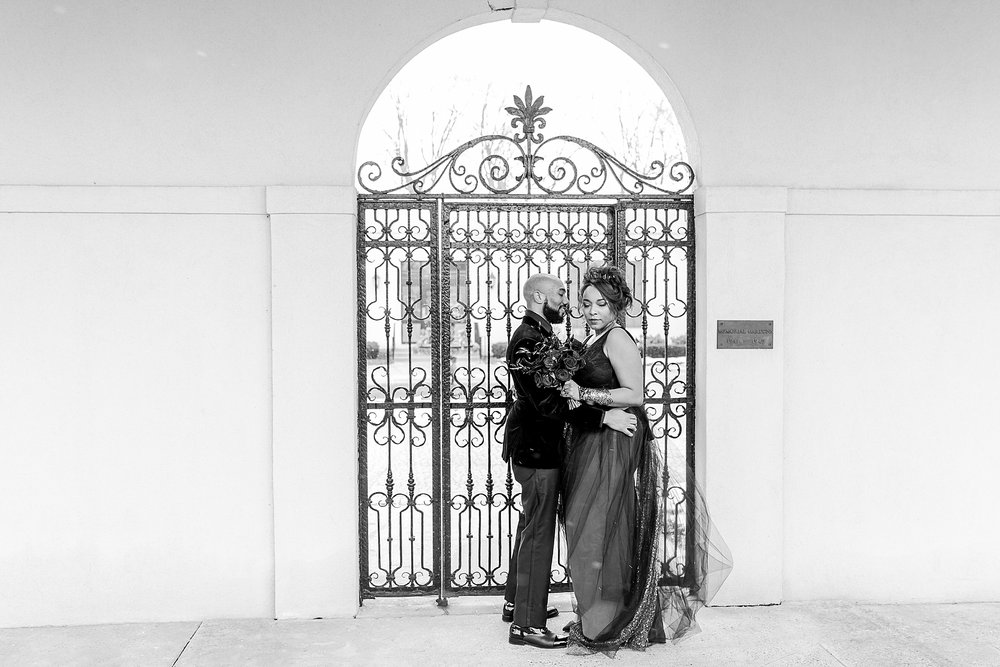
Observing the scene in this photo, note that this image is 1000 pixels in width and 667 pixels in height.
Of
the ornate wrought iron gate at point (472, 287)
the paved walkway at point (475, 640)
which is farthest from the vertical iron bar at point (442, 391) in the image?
the paved walkway at point (475, 640)

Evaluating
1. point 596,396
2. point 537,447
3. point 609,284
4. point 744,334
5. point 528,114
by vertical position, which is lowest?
point 537,447

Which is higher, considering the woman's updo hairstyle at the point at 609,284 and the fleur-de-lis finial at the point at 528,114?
the fleur-de-lis finial at the point at 528,114

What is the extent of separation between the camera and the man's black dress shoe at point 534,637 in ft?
13.8

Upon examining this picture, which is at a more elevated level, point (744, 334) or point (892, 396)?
point (744, 334)

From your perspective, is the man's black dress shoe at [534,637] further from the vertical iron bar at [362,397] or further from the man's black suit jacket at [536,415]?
the vertical iron bar at [362,397]

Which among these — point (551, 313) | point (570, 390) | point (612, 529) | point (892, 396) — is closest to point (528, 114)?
point (551, 313)

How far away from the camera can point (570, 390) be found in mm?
4051

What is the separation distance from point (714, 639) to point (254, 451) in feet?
8.84

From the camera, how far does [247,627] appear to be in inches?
180

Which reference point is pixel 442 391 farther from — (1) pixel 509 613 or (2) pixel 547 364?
(1) pixel 509 613

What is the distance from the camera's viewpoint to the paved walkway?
410cm

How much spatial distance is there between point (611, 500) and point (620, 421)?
1.28 ft

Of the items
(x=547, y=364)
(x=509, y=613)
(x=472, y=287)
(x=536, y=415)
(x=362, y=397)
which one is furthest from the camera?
(x=472, y=287)

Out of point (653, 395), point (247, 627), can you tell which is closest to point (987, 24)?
point (653, 395)
